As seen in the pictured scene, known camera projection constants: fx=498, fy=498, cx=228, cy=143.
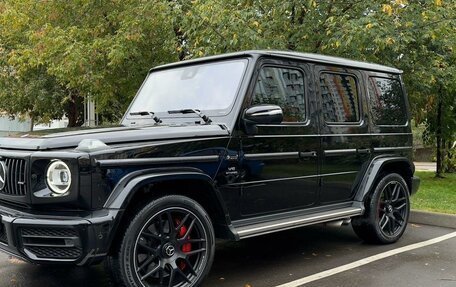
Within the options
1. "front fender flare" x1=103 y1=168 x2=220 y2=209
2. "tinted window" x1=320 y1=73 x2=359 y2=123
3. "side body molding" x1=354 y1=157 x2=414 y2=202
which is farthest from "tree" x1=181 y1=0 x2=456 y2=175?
"front fender flare" x1=103 y1=168 x2=220 y2=209

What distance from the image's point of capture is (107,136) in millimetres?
3783

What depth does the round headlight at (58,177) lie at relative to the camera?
354cm

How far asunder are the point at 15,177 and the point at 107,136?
0.76 metres

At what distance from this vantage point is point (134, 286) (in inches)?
145

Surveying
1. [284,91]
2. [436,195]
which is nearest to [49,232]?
[284,91]

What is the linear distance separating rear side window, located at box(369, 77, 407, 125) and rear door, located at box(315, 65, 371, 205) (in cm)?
21

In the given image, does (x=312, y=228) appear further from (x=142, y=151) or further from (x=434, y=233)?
(x=142, y=151)

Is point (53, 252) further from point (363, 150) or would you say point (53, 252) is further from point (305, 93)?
point (363, 150)

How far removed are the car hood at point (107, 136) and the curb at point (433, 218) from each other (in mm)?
4192

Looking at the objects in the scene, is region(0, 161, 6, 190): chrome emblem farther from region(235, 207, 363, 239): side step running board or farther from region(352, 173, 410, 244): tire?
region(352, 173, 410, 244): tire

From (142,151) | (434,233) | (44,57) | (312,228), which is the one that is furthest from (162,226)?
(44,57)

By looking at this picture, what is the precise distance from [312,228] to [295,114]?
7.96ft

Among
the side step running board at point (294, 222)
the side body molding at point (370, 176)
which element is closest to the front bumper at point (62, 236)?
the side step running board at point (294, 222)

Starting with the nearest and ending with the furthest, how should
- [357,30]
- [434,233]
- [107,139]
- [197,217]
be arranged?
[107,139]
[197,217]
[434,233]
[357,30]
